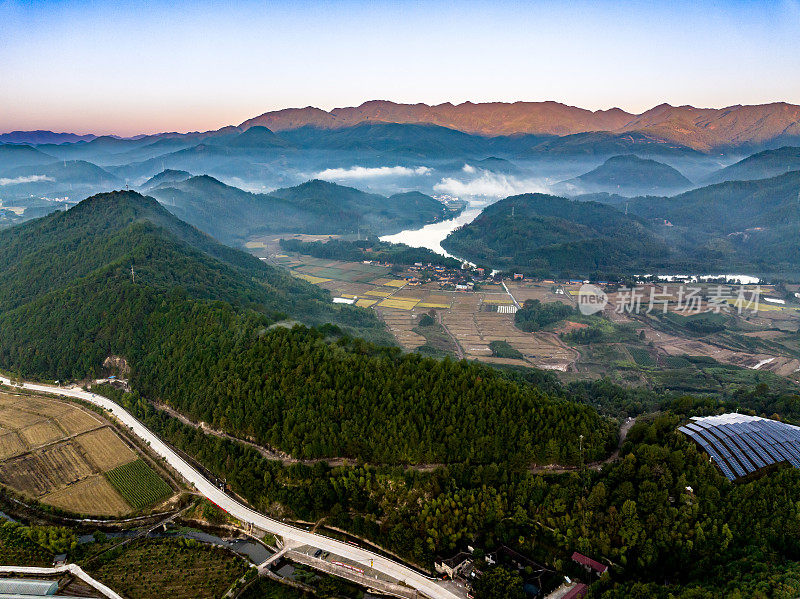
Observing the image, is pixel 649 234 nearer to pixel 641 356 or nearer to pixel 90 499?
pixel 641 356

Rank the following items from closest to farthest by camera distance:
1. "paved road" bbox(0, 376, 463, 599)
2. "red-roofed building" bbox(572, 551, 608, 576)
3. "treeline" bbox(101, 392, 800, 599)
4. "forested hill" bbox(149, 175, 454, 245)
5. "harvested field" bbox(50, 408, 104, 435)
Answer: "treeline" bbox(101, 392, 800, 599)
"red-roofed building" bbox(572, 551, 608, 576)
"paved road" bbox(0, 376, 463, 599)
"harvested field" bbox(50, 408, 104, 435)
"forested hill" bbox(149, 175, 454, 245)

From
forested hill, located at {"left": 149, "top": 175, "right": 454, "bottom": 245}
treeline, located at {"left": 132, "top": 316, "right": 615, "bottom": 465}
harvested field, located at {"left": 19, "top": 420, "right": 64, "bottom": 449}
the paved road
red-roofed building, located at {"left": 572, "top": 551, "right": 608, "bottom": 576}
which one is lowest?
the paved road

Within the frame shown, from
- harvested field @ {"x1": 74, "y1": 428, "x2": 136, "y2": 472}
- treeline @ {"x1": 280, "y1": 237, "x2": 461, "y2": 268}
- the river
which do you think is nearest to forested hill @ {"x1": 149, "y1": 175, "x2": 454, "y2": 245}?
the river

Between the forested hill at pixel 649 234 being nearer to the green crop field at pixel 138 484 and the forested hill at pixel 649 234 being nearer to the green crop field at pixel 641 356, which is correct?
the green crop field at pixel 641 356

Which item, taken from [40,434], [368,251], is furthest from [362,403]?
[368,251]

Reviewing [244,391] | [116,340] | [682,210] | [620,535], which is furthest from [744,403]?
[682,210]

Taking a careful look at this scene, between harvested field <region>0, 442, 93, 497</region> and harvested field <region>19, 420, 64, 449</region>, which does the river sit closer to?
harvested field <region>19, 420, 64, 449</region>
